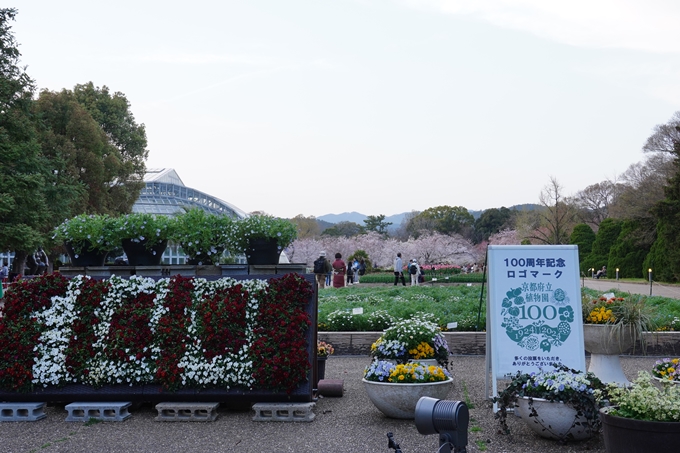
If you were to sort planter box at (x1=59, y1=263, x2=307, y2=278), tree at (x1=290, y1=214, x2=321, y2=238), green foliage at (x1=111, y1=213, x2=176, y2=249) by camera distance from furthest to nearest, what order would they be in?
tree at (x1=290, y1=214, x2=321, y2=238)
green foliage at (x1=111, y1=213, x2=176, y2=249)
planter box at (x1=59, y1=263, x2=307, y2=278)

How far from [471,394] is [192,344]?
3.32m

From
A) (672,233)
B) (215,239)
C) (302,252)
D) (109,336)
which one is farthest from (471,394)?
(302,252)

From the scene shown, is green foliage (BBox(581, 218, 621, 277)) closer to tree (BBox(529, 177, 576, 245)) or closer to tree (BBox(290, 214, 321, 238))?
tree (BBox(529, 177, 576, 245))

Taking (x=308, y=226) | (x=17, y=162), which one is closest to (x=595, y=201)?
(x=308, y=226)

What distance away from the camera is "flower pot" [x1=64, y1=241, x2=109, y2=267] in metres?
8.71

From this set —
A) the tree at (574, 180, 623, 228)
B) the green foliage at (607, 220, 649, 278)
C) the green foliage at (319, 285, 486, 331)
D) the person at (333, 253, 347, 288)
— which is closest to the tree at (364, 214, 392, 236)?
the tree at (574, 180, 623, 228)

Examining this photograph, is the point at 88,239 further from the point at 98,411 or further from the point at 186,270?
the point at 98,411

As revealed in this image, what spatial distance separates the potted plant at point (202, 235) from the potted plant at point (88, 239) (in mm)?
804

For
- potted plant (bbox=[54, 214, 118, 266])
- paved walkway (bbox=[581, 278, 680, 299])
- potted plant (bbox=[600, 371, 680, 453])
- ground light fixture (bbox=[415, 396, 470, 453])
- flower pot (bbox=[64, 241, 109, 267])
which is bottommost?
potted plant (bbox=[600, 371, 680, 453])

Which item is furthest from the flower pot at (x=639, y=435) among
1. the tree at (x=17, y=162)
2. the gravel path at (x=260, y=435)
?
the tree at (x=17, y=162)

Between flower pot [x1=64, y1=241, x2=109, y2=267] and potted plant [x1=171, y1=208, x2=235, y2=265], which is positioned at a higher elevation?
potted plant [x1=171, y1=208, x2=235, y2=265]

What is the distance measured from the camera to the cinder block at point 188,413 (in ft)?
23.6

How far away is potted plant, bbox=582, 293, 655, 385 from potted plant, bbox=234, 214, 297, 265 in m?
3.65

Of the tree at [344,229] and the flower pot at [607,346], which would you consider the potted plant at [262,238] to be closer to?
the flower pot at [607,346]
